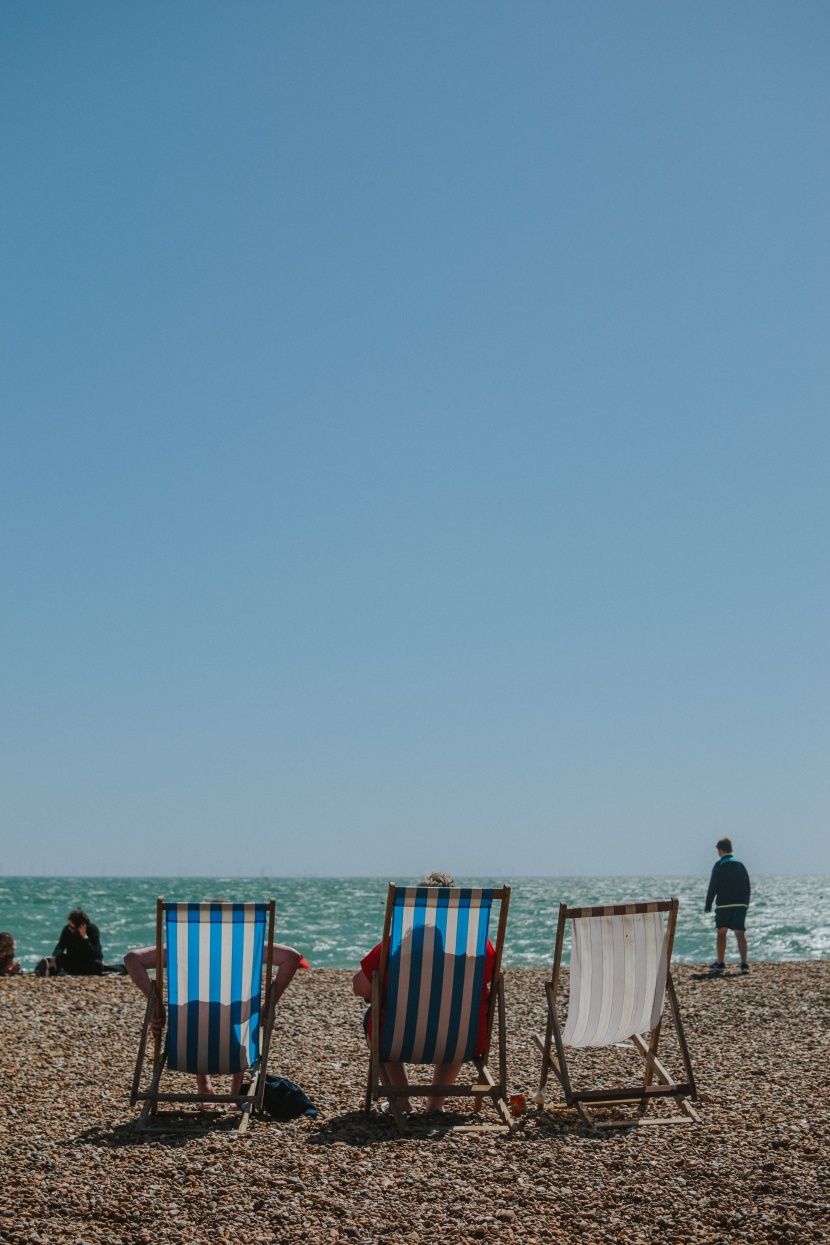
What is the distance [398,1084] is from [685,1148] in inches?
55.5

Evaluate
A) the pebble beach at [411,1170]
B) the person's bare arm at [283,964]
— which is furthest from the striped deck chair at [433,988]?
the person's bare arm at [283,964]

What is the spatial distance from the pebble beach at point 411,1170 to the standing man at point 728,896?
17.2 ft

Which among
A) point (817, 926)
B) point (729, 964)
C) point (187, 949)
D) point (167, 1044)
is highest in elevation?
point (187, 949)

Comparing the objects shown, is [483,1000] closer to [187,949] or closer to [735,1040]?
[187,949]

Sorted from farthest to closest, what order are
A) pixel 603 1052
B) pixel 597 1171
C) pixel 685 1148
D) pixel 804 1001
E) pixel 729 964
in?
pixel 729 964, pixel 804 1001, pixel 603 1052, pixel 685 1148, pixel 597 1171

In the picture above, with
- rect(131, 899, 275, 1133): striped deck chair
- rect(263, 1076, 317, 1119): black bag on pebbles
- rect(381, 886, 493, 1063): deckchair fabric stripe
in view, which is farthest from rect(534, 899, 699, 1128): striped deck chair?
rect(131, 899, 275, 1133): striped deck chair

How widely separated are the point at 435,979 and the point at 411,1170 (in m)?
1.05

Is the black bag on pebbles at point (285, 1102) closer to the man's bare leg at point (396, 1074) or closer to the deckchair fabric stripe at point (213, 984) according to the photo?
the deckchair fabric stripe at point (213, 984)

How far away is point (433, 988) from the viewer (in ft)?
16.5

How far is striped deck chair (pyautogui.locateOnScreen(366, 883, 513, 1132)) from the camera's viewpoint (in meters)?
4.96

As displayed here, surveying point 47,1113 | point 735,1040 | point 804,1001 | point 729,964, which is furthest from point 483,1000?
point 729,964

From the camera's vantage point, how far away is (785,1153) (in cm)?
420

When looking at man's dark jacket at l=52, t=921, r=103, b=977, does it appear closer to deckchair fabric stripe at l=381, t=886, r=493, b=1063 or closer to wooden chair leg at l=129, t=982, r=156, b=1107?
wooden chair leg at l=129, t=982, r=156, b=1107

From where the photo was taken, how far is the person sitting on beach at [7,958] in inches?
446
